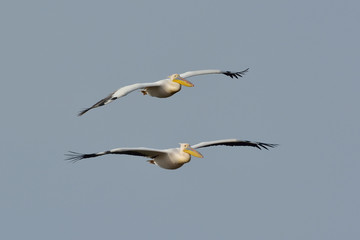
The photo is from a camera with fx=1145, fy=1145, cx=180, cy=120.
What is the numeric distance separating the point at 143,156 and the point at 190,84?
3599 millimetres

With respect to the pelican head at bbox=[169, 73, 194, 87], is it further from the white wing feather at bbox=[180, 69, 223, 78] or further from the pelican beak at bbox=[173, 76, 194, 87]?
the white wing feather at bbox=[180, 69, 223, 78]

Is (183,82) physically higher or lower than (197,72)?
lower

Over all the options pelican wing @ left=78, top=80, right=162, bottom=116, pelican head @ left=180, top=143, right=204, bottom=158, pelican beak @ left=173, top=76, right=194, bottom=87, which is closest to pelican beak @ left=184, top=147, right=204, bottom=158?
pelican head @ left=180, top=143, right=204, bottom=158

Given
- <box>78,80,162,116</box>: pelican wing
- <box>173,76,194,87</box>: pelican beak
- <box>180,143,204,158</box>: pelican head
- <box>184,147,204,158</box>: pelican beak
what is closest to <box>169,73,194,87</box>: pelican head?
<box>173,76,194,87</box>: pelican beak

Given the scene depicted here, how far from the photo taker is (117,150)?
29375 mm

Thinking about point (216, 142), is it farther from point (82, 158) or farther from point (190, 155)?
point (82, 158)

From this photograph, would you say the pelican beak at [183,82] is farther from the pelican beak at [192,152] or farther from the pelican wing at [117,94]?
the pelican beak at [192,152]

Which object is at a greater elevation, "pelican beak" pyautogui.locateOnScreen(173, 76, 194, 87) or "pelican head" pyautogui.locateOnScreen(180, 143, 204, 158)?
"pelican beak" pyautogui.locateOnScreen(173, 76, 194, 87)

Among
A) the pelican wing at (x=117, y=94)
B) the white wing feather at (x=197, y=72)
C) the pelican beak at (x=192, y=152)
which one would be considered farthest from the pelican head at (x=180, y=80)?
the pelican beak at (x=192, y=152)

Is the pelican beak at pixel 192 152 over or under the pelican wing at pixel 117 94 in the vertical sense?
under

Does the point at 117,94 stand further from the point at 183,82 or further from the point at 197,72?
the point at 197,72

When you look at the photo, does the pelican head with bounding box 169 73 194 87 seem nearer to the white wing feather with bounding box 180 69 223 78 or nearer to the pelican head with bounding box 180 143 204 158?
the white wing feather with bounding box 180 69 223 78

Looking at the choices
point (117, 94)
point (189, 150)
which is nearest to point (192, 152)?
point (189, 150)

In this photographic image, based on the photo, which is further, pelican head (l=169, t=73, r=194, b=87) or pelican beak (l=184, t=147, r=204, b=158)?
pelican head (l=169, t=73, r=194, b=87)
